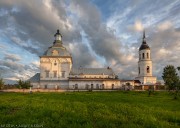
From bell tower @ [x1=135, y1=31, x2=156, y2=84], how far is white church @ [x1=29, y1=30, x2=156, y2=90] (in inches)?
93.0

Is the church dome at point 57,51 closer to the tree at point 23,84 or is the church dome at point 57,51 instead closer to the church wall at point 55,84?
the church wall at point 55,84

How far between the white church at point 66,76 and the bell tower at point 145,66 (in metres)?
2.36

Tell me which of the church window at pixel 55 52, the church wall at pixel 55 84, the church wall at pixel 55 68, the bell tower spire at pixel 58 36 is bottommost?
the church wall at pixel 55 84

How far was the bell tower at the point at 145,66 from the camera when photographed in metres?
74.8

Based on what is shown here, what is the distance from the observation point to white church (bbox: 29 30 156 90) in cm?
6656

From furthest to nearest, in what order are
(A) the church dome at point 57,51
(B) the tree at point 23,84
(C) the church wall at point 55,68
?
(A) the church dome at point 57,51
(C) the church wall at point 55,68
(B) the tree at point 23,84

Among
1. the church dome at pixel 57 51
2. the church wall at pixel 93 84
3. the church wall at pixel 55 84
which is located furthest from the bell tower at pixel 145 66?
the church wall at pixel 55 84

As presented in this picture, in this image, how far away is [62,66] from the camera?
2704 inches

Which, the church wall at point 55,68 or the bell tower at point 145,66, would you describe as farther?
the bell tower at point 145,66

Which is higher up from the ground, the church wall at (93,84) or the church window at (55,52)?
the church window at (55,52)

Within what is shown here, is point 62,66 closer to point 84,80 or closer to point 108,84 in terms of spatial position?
point 84,80

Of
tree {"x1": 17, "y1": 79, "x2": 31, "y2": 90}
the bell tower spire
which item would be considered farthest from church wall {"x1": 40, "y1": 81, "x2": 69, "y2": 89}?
the bell tower spire

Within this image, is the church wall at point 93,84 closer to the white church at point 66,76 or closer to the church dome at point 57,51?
the white church at point 66,76

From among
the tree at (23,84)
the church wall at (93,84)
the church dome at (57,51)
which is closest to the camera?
the tree at (23,84)
